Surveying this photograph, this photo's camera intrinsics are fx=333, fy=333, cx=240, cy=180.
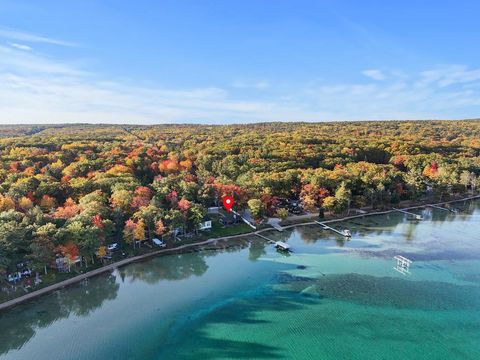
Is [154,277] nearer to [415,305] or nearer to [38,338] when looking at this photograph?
[38,338]

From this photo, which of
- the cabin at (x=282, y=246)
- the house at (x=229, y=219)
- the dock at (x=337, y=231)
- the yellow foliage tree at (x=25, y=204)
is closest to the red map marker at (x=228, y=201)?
the house at (x=229, y=219)

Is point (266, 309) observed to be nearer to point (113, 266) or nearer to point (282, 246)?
point (282, 246)

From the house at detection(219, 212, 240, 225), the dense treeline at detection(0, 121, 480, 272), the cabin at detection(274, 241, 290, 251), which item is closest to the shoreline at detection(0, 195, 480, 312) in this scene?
the dense treeline at detection(0, 121, 480, 272)

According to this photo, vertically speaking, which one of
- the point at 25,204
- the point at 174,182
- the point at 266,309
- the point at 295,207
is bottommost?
the point at 266,309

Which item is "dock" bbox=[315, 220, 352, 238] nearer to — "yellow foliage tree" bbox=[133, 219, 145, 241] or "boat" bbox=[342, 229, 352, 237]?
"boat" bbox=[342, 229, 352, 237]

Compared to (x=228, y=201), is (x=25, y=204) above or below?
above

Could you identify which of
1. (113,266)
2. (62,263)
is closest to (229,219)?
(113,266)

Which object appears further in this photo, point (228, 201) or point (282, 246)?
point (228, 201)
